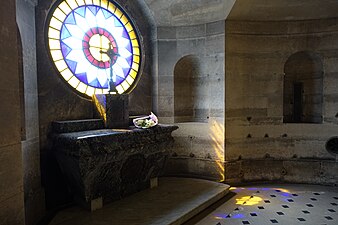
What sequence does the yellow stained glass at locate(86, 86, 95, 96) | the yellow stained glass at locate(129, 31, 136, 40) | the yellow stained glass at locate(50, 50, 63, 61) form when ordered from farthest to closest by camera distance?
the yellow stained glass at locate(129, 31, 136, 40)
the yellow stained glass at locate(86, 86, 95, 96)
the yellow stained glass at locate(50, 50, 63, 61)

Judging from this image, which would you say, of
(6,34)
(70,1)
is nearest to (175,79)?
(70,1)

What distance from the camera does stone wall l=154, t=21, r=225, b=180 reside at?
239 inches

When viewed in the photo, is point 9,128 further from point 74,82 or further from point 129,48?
point 129,48

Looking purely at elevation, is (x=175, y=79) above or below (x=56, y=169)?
above

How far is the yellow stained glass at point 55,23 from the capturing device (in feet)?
14.6

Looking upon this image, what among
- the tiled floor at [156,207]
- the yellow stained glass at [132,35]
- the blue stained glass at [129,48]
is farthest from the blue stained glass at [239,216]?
the yellow stained glass at [132,35]

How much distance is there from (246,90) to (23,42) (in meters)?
4.69

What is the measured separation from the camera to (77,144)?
12.1 feet

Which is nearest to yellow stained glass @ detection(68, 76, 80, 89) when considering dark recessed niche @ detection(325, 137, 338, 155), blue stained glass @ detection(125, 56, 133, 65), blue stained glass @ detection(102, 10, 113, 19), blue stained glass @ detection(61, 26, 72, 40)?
blue stained glass @ detection(61, 26, 72, 40)

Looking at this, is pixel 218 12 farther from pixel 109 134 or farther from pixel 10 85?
pixel 10 85

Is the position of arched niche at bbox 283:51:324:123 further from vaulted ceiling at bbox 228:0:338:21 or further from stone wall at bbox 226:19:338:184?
vaulted ceiling at bbox 228:0:338:21

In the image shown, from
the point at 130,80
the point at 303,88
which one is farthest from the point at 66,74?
the point at 303,88

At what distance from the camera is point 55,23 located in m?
4.50

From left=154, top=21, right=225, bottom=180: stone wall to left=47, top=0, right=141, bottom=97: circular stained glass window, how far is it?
93 centimetres
